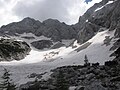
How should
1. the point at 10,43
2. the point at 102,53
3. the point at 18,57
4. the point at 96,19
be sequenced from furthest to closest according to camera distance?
the point at 96,19
the point at 10,43
the point at 18,57
the point at 102,53

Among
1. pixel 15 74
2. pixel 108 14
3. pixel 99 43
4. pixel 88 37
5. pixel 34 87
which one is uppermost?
pixel 108 14

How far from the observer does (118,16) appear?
12725 cm

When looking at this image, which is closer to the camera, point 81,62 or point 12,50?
point 81,62

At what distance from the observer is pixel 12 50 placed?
135375 millimetres

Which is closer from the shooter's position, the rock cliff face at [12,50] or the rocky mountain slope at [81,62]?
the rocky mountain slope at [81,62]

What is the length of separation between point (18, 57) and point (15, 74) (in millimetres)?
50431

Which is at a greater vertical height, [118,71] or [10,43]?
[10,43]

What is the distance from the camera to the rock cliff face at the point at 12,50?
126 metres

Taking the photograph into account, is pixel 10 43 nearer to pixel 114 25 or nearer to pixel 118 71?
pixel 114 25

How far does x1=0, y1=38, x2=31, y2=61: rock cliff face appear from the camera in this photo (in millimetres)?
126006

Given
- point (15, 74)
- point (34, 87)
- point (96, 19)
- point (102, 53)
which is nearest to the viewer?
point (34, 87)

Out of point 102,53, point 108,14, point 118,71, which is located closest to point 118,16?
point 108,14

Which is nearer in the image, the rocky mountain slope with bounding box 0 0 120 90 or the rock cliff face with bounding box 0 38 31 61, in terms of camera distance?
the rocky mountain slope with bounding box 0 0 120 90

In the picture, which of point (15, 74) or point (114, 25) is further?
point (114, 25)
